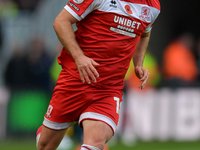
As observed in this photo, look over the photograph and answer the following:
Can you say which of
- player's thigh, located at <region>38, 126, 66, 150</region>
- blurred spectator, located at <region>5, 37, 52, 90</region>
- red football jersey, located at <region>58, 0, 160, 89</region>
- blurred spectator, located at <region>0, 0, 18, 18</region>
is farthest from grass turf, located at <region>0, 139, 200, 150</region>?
red football jersey, located at <region>58, 0, 160, 89</region>

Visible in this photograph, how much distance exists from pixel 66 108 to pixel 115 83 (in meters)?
0.57

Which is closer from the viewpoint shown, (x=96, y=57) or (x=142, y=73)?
(x=96, y=57)

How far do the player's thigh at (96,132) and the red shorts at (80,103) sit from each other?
0.05 meters

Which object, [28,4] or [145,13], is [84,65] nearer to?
[145,13]

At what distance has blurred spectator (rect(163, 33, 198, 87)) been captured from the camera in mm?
8380

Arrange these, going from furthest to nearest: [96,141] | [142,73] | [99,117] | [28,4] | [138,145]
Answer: [28,4] → [138,145] → [142,73] → [99,117] → [96,141]

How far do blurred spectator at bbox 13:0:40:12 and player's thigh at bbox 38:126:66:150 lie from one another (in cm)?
437

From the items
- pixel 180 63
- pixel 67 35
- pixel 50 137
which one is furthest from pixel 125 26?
pixel 180 63

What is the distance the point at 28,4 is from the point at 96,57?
4.64 meters

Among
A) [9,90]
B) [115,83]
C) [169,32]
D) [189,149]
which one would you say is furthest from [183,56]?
[115,83]

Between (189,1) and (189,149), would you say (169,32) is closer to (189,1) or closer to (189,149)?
(189,1)

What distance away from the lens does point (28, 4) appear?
8.09 metres

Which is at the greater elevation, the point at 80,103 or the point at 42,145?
the point at 80,103

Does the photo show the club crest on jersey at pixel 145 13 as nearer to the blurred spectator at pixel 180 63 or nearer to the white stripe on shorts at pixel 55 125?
the white stripe on shorts at pixel 55 125
